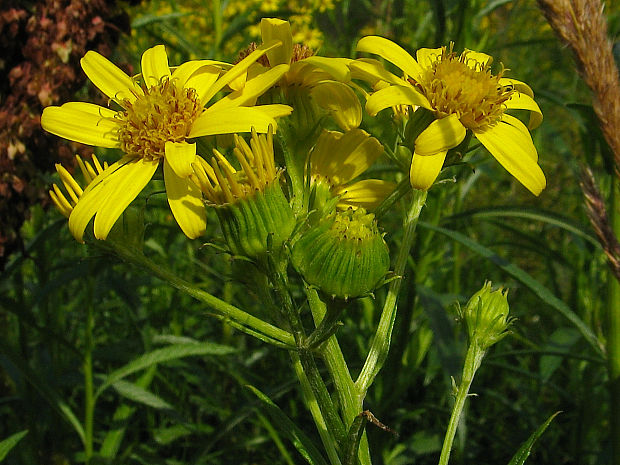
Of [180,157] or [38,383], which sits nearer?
[180,157]

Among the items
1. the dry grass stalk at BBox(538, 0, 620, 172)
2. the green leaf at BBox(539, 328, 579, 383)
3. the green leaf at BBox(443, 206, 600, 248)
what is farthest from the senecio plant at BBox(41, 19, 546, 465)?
the green leaf at BBox(539, 328, 579, 383)

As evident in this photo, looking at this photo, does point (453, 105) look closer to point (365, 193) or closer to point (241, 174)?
point (365, 193)

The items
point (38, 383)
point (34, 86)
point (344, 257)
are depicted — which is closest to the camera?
point (344, 257)

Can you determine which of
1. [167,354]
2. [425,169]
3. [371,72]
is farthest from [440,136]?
[167,354]

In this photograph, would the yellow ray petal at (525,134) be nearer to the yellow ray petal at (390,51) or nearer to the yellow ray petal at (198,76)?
the yellow ray petal at (390,51)

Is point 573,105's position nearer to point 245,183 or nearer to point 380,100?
point 380,100

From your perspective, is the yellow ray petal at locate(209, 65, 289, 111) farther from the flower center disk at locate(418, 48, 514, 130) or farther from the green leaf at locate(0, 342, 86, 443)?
the green leaf at locate(0, 342, 86, 443)
